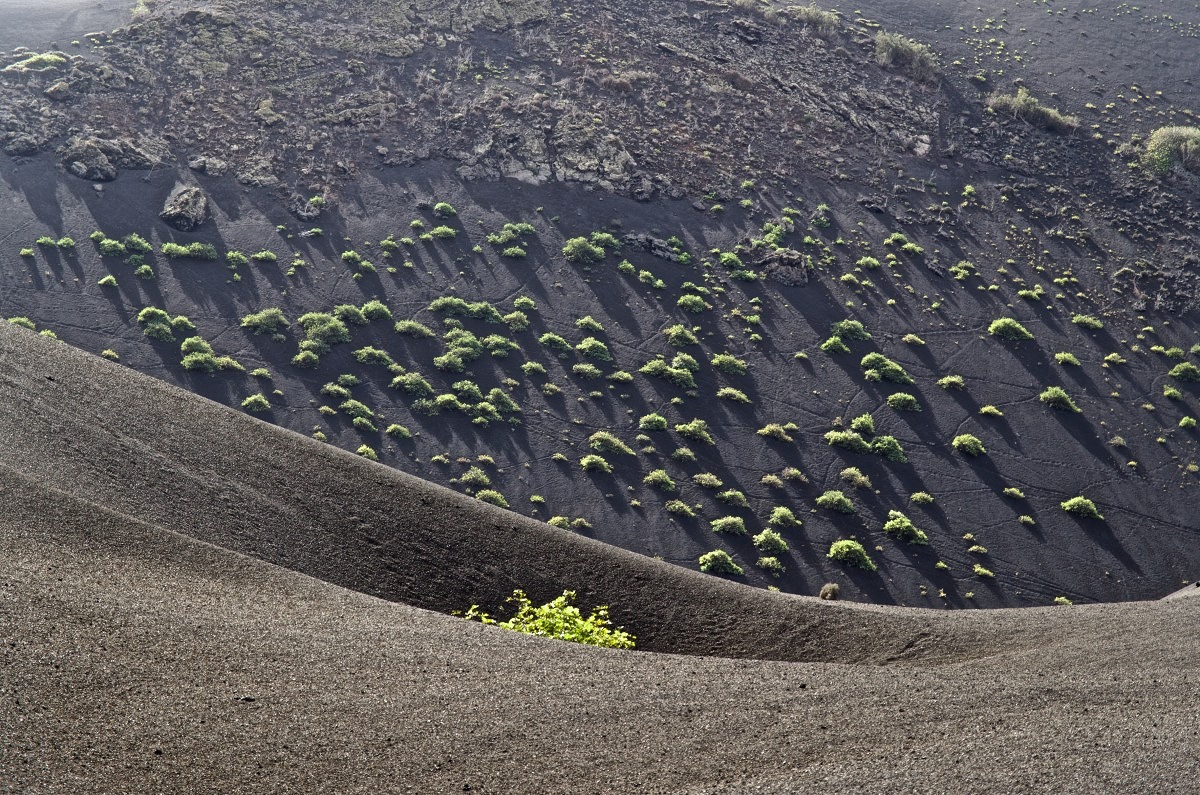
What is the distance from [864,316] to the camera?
4856cm

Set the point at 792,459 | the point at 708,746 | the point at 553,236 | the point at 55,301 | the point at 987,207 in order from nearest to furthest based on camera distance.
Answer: the point at 708,746 < the point at 792,459 < the point at 55,301 < the point at 553,236 < the point at 987,207

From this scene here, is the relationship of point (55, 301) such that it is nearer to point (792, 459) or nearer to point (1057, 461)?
point (792, 459)

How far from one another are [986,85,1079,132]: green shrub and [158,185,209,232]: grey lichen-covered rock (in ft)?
192

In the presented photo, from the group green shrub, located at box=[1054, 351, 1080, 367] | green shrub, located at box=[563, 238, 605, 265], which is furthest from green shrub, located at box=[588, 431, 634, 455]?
green shrub, located at box=[1054, 351, 1080, 367]

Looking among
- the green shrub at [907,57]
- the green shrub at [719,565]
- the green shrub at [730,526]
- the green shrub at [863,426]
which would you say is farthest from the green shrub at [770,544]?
the green shrub at [907,57]

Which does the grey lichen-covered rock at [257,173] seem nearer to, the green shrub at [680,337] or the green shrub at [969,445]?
the green shrub at [680,337]

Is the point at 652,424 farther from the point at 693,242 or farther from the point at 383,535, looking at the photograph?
the point at 693,242

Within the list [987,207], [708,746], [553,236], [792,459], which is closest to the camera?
[708,746]

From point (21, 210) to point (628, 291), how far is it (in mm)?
34648

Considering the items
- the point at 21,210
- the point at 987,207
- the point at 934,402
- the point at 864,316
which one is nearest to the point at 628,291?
the point at 864,316

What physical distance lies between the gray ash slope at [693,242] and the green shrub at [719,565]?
0.51 metres

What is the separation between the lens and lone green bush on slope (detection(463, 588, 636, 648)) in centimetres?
2300

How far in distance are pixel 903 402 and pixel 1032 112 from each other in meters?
37.8

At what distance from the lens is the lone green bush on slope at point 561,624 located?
2300 centimetres
